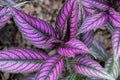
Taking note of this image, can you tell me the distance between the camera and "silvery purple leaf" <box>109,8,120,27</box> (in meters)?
1.18

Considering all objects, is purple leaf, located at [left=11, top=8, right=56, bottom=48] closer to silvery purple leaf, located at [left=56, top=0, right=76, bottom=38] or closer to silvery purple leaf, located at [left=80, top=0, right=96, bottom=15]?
silvery purple leaf, located at [left=56, top=0, right=76, bottom=38]

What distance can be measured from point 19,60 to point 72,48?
24 centimetres

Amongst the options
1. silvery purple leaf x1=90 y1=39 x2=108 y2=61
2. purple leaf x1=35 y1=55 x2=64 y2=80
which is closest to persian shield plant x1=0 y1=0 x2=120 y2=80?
purple leaf x1=35 y1=55 x2=64 y2=80

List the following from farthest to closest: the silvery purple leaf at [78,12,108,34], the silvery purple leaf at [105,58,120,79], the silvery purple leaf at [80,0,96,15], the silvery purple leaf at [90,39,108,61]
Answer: the silvery purple leaf at [90,39,108,61]
the silvery purple leaf at [105,58,120,79]
the silvery purple leaf at [80,0,96,15]
the silvery purple leaf at [78,12,108,34]

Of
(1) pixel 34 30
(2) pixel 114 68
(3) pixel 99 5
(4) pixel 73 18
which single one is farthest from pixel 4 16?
(2) pixel 114 68

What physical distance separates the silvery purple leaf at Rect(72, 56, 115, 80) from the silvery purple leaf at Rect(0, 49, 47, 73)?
190 millimetres

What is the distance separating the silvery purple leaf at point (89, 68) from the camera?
1076 mm

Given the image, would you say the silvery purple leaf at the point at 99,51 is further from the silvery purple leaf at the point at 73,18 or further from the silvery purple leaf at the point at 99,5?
the silvery purple leaf at the point at 73,18

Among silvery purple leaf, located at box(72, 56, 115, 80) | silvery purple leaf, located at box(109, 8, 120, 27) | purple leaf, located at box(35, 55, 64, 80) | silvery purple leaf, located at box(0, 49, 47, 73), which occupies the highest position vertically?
silvery purple leaf, located at box(109, 8, 120, 27)

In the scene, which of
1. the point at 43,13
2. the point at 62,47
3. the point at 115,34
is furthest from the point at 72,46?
the point at 43,13

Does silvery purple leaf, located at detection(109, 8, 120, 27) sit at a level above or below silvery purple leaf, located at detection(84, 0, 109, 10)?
below

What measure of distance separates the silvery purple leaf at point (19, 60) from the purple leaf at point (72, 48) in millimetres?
132

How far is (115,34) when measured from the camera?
3.82 ft

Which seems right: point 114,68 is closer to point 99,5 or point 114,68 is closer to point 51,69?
point 99,5
